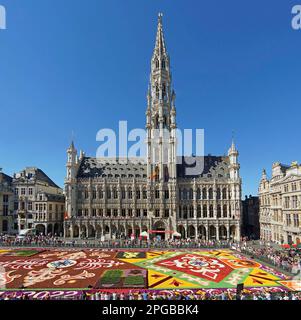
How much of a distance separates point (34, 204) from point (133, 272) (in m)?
58.9

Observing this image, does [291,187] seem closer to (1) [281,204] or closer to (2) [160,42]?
(1) [281,204]

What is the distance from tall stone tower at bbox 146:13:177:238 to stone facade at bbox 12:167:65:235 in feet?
111

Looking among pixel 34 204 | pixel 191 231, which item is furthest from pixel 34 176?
pixel 191 231

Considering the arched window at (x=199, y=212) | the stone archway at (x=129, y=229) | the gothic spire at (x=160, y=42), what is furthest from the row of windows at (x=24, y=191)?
the gothic spire at (x=160, y=42)

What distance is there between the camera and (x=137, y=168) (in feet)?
273

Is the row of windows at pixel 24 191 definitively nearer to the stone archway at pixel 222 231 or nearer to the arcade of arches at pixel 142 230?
the arcade of arches at pixel 142 230

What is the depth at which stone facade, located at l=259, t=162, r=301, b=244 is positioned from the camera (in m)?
52.9

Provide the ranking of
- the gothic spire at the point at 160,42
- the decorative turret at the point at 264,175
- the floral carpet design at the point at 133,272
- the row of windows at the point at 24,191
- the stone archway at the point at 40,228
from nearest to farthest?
the floral carpet design at the point at 133,272 < the decorative turret at the point at 264,175 < the stone archway at the point at 40,228 < the row of windows at the point at 24,191 < the gothic spire at the point at 160,42

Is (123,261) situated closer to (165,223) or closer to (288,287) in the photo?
(288,287)

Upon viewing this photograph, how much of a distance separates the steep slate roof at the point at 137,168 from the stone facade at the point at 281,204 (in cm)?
1374

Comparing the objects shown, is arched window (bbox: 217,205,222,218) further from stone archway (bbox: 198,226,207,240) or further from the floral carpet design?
the floral carpet design

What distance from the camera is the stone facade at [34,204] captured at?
7919 cm

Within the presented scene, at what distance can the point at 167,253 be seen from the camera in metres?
47.2
